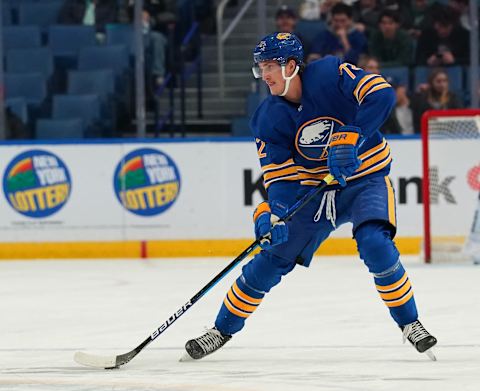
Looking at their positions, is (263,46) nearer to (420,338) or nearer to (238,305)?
(238,305)

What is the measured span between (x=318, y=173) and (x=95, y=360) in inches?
40.0

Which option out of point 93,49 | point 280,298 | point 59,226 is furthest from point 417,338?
point 93,49

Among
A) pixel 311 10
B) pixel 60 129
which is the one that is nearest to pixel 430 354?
pixel 60 129

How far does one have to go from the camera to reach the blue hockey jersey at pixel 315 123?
15.6 ft

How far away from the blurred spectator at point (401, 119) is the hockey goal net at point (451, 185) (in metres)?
0.77

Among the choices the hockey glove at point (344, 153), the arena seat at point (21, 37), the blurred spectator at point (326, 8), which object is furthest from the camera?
the arena seat at point (21, 37)

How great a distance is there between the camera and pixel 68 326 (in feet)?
19.8

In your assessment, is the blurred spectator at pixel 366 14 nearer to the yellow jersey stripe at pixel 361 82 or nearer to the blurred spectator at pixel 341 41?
the blurred spectator at pixel 341 41

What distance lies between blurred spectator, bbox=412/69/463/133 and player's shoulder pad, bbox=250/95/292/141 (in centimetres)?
507

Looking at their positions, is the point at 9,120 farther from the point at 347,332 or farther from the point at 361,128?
the point at 361,128

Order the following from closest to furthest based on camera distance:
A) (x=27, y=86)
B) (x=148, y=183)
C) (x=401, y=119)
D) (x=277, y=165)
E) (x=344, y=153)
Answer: (x=344, y=153) → (x=277, y=165) → (x=148, y=183) → (x=401, y=119) → (x=27, y=86)

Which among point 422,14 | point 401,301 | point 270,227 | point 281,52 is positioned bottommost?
point 401,301

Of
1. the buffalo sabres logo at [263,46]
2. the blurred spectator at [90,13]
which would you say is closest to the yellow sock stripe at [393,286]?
the buffalo sabres logo at [263,46]

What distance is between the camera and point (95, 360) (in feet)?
15.5
